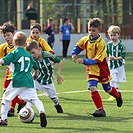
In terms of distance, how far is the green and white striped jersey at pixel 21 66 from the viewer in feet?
32.9

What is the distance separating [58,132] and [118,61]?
5.15 m

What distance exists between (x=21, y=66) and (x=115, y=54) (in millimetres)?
4528

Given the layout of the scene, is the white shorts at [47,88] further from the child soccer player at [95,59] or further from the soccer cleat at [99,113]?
the soccer cleat at [99,113]

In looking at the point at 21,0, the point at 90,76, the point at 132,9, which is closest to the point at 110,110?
the point at 90,76

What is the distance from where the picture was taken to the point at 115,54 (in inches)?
561

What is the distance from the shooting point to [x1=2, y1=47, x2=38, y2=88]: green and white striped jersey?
10031 mm

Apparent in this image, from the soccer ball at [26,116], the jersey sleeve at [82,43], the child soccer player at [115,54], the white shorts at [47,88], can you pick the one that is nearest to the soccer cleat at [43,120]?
the soccer ball at [26,116]

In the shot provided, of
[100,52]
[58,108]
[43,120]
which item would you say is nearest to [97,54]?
[100,52]

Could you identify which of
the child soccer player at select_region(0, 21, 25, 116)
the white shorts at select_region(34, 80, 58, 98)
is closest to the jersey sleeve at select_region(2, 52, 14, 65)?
the child soccer player at select_region(0, 21, 25, 116)

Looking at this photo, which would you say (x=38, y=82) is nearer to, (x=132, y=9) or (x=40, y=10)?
(x=40, y=10)

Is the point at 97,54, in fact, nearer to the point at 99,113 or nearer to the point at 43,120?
the point at 99,113

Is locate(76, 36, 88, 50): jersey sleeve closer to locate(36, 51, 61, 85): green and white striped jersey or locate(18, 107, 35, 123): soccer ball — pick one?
locate(36, 51, 61, 85): green and white striped jersey

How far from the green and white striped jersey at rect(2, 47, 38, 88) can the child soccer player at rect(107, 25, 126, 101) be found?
414cm

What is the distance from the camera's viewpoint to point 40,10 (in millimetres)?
33781
